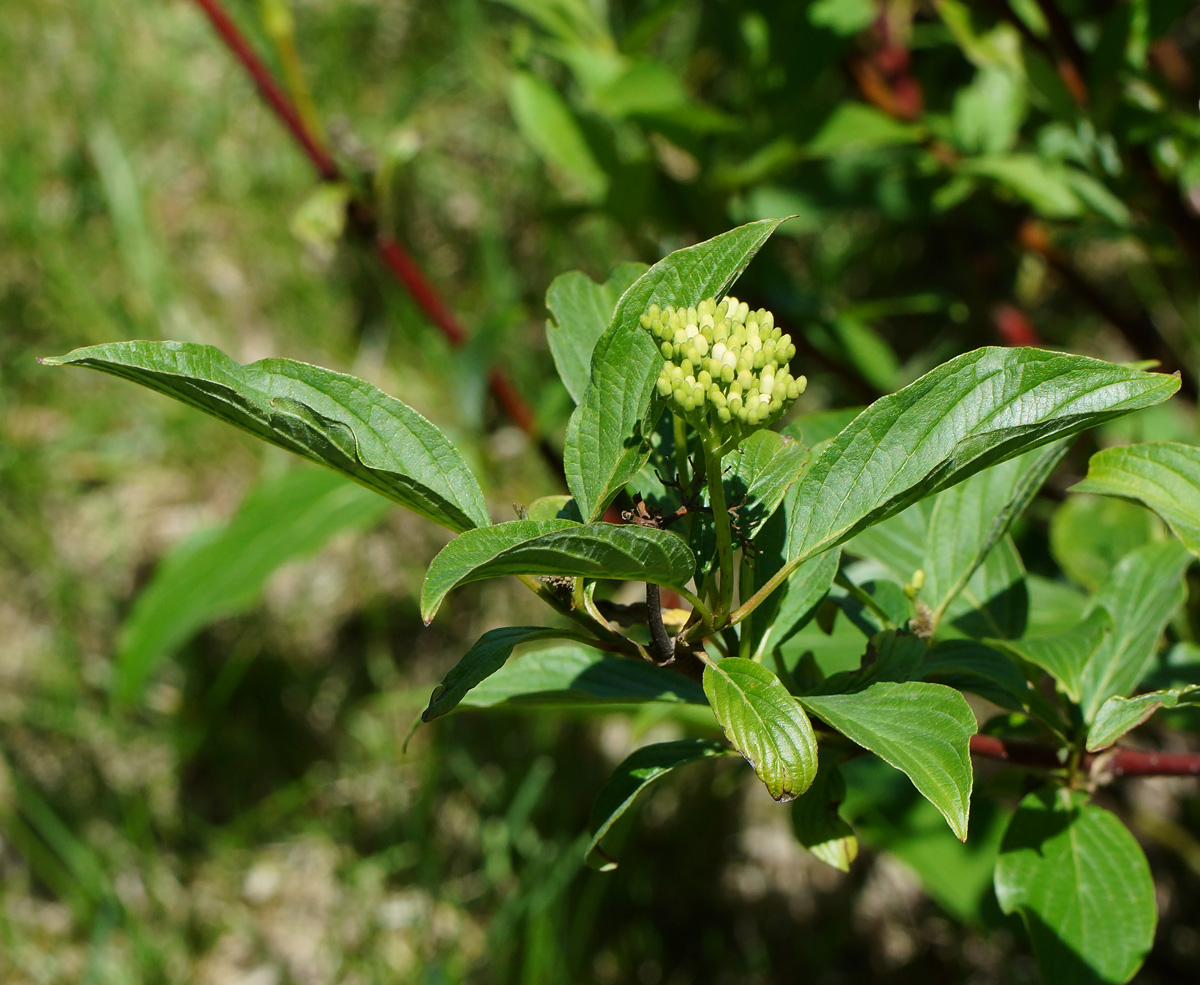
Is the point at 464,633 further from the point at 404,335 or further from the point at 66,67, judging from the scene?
the point at 66,67

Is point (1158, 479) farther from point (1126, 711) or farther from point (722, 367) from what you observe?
point (722, 367)

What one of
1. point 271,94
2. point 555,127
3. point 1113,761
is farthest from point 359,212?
point 1113,761

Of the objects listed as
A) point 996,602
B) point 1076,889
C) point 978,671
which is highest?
point 978,671

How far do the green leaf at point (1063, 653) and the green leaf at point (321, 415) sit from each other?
1.55 feet

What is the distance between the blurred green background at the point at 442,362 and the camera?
1.74 metres

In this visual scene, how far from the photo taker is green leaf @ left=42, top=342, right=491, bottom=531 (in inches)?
26.7

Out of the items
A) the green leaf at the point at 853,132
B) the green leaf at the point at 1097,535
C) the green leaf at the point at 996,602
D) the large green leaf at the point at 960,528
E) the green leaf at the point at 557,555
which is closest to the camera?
the green leaf at the point at 557,555

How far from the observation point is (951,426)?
742 mm

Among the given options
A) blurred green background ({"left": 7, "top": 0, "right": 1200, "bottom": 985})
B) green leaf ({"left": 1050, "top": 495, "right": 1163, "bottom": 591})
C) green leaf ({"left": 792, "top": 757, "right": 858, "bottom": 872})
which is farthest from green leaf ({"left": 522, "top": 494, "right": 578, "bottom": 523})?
green leaf ({"left": 1050, "top": 495, "right": 1163, "bottom": 591})

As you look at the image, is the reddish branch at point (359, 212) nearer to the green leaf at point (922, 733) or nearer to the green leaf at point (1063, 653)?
the green leaf at point (1063, 653)

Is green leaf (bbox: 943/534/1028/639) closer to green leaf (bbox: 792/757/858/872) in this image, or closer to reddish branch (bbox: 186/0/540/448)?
green leaf (bbox: 792/757/858/872)

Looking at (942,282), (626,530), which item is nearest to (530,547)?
(626,530)

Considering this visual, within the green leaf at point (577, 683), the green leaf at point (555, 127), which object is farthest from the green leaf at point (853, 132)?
the green leaf at point (577, 683)

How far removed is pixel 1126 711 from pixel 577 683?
0.43m
